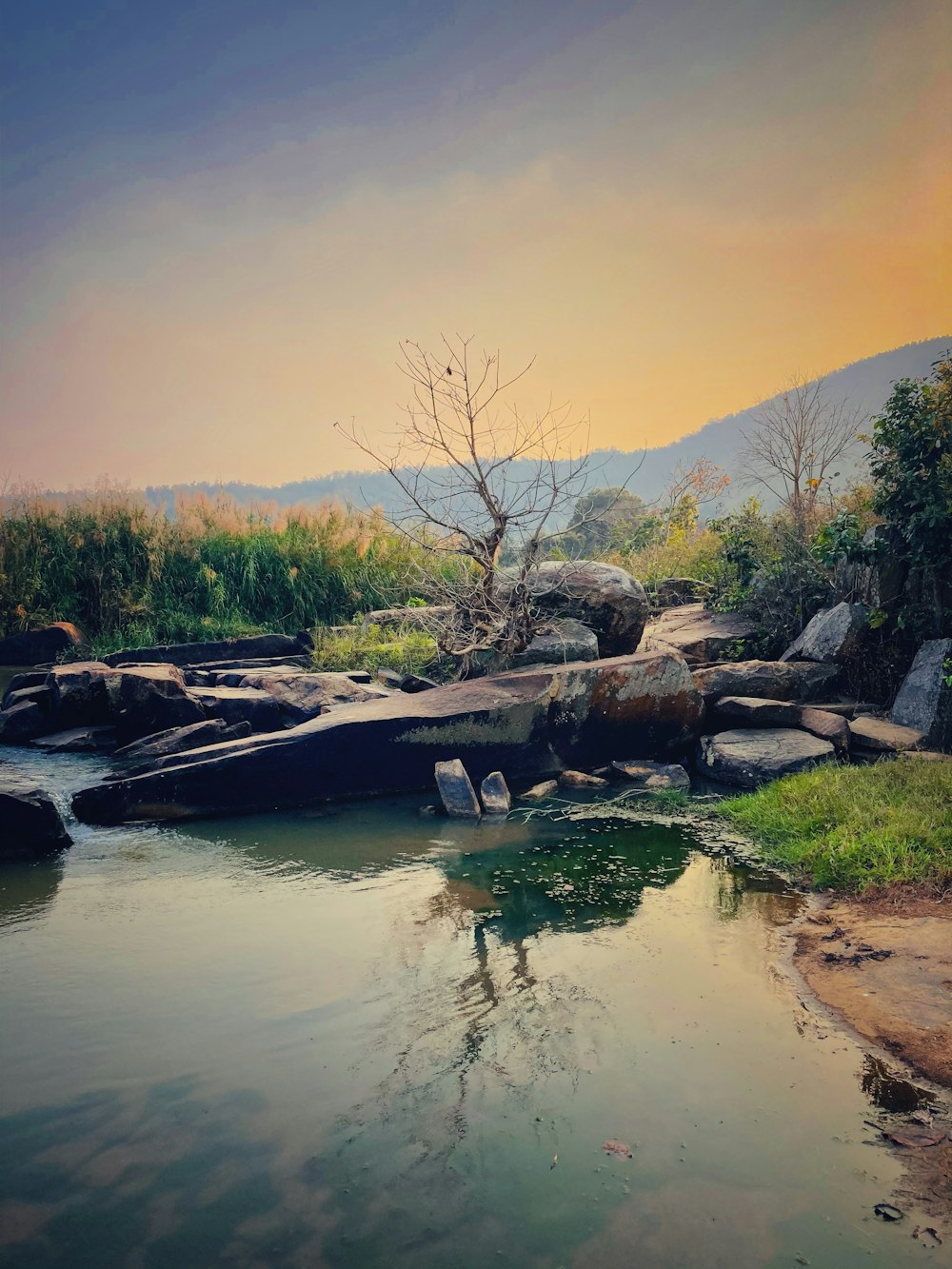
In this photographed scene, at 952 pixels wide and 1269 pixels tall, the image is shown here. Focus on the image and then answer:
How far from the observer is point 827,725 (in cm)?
695

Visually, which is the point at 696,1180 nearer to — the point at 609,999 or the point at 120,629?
the point at 609,999

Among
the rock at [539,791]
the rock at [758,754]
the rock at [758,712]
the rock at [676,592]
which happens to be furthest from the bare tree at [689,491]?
the rock at [539,791]

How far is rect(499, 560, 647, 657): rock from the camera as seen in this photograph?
8422 mm

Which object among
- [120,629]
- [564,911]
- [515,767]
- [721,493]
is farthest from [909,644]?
[721,493]

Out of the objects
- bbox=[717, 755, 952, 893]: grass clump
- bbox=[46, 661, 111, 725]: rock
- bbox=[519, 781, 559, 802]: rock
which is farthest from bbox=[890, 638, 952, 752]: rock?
bbox=[46, 661, 111, 725]: rock

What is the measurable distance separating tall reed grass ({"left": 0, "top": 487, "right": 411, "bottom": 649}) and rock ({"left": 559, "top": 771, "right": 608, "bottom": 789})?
6.56 metres

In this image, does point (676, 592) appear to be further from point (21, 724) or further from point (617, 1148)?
point (617, 1148)

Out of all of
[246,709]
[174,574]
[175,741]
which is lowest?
[175,741]

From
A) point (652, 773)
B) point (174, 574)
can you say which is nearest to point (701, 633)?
point (652, 773)

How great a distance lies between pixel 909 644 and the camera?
8070 millimetres

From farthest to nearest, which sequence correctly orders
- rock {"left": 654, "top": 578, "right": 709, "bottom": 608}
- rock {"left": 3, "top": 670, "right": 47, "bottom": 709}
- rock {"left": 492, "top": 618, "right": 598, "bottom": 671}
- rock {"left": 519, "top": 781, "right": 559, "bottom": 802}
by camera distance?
rock {"left": 654, "top": 578, "right": 709, "bottom": 608} → rock {"left": 3, "top": 670, "right": 47, "bottom": 709} → rock {"left": 492, "top": 618, "right": 598, "bottom": 671} → rock {"left": 519, "top": 781, "right": 559, "bottom": 802}

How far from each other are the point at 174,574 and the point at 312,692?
19.7 ft

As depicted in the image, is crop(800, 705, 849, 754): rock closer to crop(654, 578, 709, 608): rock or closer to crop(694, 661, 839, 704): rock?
crop(694, 661, 839, 704): rock

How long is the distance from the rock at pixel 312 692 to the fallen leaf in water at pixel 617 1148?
18.0 ft
